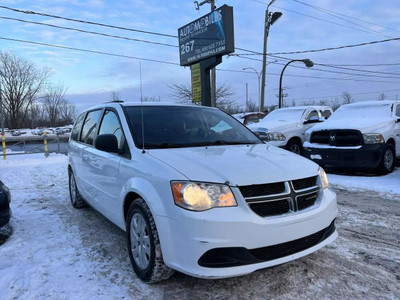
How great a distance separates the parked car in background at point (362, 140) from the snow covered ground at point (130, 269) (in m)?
2.72

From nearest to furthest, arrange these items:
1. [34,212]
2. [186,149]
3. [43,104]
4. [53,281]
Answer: [53,281]
[186,149]
[34,212]
[43,104]

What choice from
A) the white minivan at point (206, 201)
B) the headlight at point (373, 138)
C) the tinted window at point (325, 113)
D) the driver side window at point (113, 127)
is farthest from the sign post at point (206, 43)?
the white minivan at point (206, 201)

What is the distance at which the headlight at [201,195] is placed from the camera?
246 centimetres

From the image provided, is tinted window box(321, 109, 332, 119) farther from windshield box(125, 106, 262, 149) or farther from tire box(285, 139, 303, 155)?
windshield box(125, 106, 262, 149)

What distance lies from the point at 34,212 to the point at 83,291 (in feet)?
10.3

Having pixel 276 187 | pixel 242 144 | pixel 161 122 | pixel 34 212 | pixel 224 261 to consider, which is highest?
pixel 161 122

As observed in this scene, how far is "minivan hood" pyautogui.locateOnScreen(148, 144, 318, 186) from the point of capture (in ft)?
8.43

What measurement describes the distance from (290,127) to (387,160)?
2891mm

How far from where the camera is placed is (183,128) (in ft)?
12.2

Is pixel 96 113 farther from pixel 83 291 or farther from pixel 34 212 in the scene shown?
pixel 83 291

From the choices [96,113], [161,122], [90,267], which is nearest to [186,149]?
[161,122]

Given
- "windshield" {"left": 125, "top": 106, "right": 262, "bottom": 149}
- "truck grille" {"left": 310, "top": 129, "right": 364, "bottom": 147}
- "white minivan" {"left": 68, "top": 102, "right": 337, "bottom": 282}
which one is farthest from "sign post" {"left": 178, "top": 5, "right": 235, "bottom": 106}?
"white minivan" {"left": 68, "top": 102, "right": 337, "bottom": 282}

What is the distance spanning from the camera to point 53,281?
9.71ft

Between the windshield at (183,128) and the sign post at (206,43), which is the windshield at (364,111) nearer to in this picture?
the sign post at (206,43)
